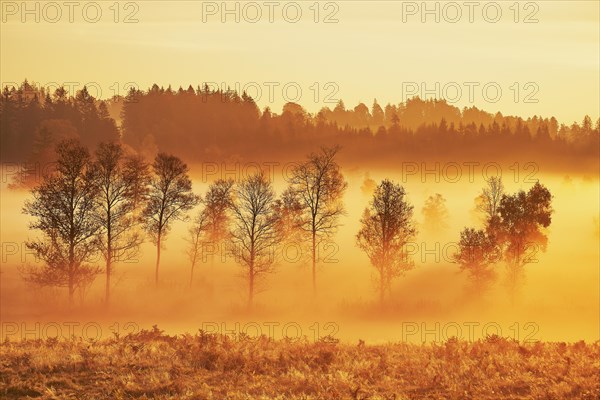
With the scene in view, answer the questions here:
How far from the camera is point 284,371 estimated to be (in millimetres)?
22250

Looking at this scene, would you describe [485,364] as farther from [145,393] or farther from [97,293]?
[97,293]

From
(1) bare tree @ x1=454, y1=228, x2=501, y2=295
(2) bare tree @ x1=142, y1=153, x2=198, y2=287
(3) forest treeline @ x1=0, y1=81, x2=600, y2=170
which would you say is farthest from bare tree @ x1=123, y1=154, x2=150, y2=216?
(3) forest treeline @ x1=0, y1=81, x2=600, y2=170

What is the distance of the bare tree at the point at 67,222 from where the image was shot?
4750cm

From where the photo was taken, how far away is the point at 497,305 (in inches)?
2584

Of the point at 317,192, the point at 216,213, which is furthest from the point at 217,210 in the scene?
the point at 317,192

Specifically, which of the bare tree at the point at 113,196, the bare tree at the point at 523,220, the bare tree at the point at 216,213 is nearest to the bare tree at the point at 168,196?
the bare tree at the point at 113,196

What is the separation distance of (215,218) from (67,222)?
17.8m

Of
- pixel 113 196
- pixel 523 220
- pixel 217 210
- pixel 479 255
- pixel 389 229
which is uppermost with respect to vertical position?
pixel 113 196

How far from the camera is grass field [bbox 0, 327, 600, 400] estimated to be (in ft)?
64.0

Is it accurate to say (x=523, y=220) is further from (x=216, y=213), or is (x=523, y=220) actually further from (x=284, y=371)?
(x=284, y=371)

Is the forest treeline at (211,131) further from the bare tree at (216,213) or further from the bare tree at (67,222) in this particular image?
the bare tree at (67,222)

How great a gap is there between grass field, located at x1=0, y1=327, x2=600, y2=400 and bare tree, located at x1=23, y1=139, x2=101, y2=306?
2136 centimetres

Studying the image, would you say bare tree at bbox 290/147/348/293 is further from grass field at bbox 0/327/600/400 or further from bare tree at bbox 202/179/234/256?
grass field at bbox 0/327/600/400

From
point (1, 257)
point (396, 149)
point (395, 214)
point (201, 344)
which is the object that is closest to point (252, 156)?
point (396, 149)
